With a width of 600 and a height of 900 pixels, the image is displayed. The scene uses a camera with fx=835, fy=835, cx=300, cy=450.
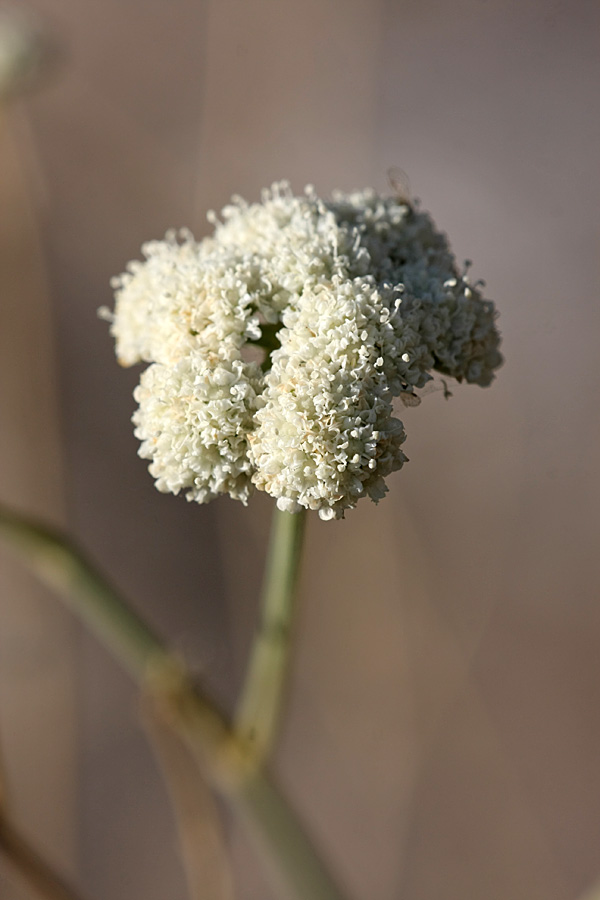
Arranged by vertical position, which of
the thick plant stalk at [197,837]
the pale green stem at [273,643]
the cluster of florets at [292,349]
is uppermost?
the cluster of florets at [292,349]

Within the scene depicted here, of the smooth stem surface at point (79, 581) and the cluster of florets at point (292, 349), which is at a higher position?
the cluster of florets at point (292, 349)

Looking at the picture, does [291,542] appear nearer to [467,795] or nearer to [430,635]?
[430,635]

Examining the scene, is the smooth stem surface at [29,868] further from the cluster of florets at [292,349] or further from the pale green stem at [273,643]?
the cluster of florets at [292,349]

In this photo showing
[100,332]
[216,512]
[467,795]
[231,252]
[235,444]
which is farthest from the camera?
[100,332]

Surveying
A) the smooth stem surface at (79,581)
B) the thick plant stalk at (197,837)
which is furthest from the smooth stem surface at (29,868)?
the smooth stem surface at (79,581)

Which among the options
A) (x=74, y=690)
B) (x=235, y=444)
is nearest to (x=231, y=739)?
(x=235, y=444)

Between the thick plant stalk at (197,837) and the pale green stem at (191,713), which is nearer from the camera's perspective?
the pale green stem at (191,713)

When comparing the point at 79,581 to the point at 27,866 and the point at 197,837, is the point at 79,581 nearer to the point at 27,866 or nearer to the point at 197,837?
the point at 27,866
